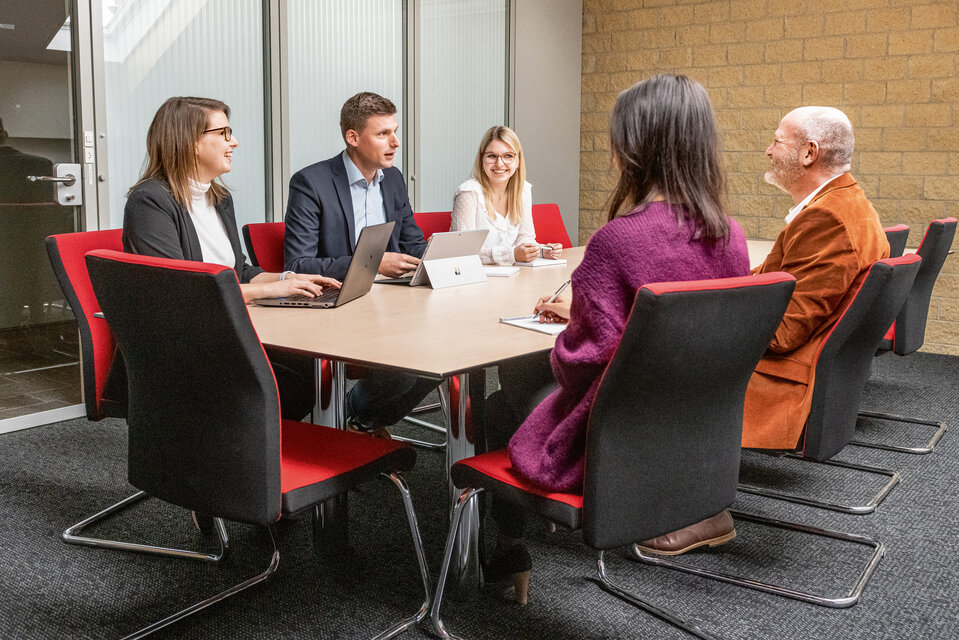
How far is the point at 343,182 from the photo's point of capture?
3.20 metres

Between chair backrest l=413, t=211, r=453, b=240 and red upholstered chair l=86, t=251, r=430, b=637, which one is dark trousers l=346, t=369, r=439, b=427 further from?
chair backrest l=413, t=211, r=453, b=240

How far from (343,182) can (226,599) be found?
1.59 meters

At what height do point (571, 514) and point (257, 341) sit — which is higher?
point (257, 341)

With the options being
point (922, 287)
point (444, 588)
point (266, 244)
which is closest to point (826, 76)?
point (922, 287)

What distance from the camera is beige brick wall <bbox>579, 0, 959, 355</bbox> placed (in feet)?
17.1

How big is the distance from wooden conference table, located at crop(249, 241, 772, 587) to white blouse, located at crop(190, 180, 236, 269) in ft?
1.58

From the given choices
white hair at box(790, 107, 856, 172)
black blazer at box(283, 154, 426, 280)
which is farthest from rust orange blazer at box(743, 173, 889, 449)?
black blazer at box(283, 154, 426, 280)

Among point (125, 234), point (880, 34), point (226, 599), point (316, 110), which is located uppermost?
point (880, 34)

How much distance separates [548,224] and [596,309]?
2920 millimetres

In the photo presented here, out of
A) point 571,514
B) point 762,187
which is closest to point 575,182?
point 762,187

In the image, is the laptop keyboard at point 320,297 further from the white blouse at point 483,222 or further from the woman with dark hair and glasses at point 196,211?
the white blouse at point 483,222

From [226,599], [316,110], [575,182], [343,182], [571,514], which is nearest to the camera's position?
[571,514]

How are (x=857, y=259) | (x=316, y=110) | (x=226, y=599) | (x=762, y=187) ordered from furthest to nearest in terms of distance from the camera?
(x=762, y=187), (x=316, y=110), (x=857, y=259), (x=226, y=599)

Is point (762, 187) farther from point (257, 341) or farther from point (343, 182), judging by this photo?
point (257, 341)
